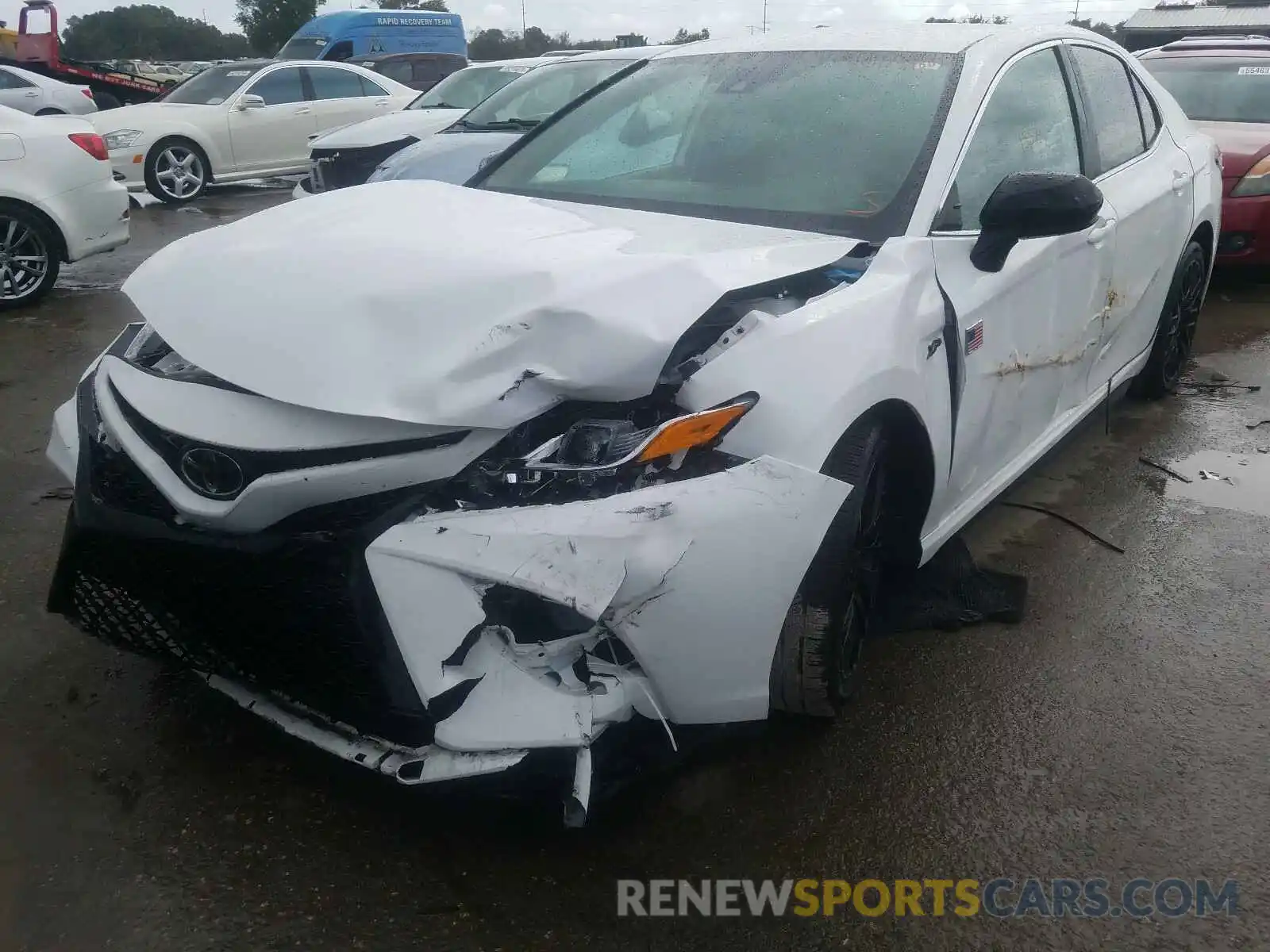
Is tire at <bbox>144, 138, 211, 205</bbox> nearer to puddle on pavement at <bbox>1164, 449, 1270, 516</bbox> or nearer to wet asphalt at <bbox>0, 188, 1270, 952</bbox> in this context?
wet asphalt at <bbox>0, 188, 1270, 952</bbox>

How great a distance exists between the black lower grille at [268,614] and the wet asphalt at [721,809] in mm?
272

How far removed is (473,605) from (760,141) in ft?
5.96

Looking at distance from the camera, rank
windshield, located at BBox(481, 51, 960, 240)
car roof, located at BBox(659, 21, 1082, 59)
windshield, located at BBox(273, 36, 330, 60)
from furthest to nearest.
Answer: windshield, located at BBox(273, 36, 330, 60), car roof, located at BBox(659, 21, 1082, 59), windshield, located at BBox(481, 51, 960, 240)

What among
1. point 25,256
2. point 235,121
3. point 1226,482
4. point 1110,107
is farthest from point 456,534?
point 235,121

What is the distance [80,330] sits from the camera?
21.1 ft

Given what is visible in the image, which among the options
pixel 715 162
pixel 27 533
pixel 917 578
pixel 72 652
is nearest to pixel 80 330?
pixel 27 533

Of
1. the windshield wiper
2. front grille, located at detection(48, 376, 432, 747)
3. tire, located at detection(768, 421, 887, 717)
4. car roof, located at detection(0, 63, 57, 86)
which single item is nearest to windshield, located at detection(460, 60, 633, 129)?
the windshield wiper

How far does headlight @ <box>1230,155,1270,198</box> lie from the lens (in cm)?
674

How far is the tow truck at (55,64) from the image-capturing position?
18641 mm

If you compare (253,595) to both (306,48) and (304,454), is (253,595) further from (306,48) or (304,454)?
(306,48)

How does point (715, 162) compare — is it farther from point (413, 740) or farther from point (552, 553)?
point (413, 740)

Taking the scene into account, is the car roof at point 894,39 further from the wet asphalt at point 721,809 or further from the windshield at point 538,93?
the windshield at point 538,93

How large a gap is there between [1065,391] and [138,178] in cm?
1038

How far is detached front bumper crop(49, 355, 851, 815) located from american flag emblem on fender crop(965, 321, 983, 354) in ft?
2.66
